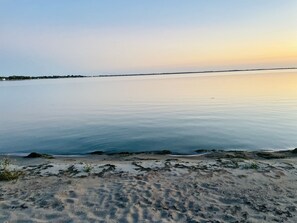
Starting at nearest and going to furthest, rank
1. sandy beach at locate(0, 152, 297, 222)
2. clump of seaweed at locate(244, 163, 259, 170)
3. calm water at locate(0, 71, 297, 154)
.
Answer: sandy beach at locate(0, 152, 297, 222), clump of seaweed at locate(244, 163, 259, 170), calm water at locate(0, 71, 297, 154)

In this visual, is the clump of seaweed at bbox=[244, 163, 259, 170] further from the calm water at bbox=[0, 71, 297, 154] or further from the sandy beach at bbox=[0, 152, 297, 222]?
the calm water at bbox=[0, 71, 297, 154]

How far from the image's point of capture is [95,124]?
2567cm

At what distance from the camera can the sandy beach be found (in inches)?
304

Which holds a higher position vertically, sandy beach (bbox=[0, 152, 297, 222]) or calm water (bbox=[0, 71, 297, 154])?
sandy beach (bbox=[0, 152, 297, 222])

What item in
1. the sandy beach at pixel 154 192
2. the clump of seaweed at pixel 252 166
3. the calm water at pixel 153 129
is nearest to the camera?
the sandy beach at pixel 154 192

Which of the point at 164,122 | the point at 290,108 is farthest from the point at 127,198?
the point at 290,108

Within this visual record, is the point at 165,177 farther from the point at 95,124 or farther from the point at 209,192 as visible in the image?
the point at 95,124

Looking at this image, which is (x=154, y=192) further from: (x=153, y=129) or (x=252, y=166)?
(x=153, y=129)

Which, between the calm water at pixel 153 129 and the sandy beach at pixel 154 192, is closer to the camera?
the sandy beach at pixel 154 192

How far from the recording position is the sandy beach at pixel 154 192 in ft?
25.4

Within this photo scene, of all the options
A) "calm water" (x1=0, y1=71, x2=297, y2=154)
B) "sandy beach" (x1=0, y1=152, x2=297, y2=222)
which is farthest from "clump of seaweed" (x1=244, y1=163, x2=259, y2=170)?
"calm water" (x1=0, y1=71, x2=297, y2=154)

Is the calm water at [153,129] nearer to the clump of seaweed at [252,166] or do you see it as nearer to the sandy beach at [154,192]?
the clump of seaweed at [252,166]

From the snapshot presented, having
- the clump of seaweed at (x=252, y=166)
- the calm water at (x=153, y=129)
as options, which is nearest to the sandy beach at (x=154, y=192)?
the clump of seaweed at (x=252, y=166)

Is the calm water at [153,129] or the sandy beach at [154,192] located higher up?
the sandy beach at [154,192]
